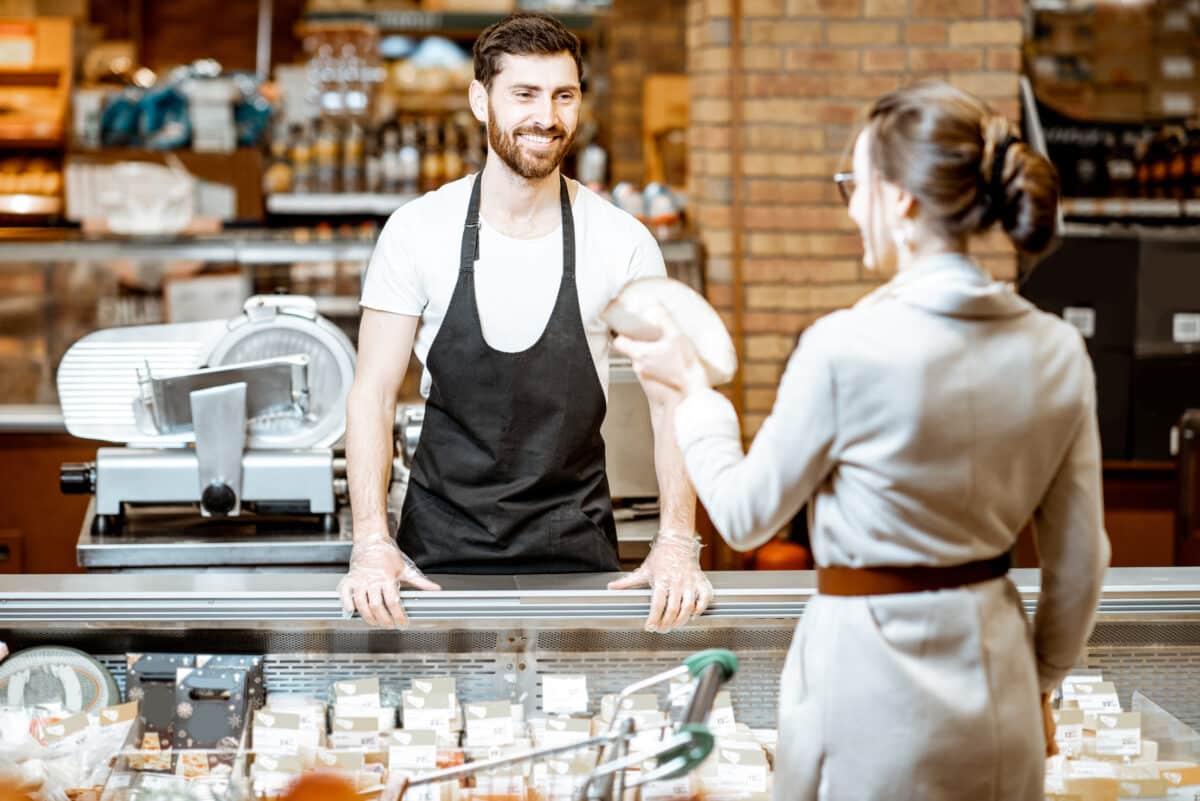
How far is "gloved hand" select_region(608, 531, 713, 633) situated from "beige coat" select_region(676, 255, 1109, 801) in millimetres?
408

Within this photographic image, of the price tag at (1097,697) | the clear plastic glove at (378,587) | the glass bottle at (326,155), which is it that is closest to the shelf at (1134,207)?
the glass bottle at (326,155)

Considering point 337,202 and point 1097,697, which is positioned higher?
point 337,202

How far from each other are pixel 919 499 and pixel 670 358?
317 mm

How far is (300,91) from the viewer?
6.68 m

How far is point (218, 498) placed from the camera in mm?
2729

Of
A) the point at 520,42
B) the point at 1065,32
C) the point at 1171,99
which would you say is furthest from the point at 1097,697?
the point at 1171,99

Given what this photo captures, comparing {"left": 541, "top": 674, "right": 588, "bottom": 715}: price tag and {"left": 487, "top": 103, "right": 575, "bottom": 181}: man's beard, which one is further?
{"left": 487, "top": 103, "right": 575, "bottom": 181}: man's beard

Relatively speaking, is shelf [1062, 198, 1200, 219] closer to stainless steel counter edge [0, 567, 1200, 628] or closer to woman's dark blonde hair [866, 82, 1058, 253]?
stainless steel counter edge [0, 567, 1200, 628]

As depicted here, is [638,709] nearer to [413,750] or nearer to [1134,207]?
[413,750]

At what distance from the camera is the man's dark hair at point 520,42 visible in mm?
2383

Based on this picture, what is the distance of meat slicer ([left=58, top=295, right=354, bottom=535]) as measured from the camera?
2705mm

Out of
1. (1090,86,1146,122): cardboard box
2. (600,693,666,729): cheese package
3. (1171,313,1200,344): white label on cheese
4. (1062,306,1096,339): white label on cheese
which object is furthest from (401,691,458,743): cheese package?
(1090,86,1146,122): cardboard box

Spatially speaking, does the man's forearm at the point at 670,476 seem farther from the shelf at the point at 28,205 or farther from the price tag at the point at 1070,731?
the shelf at the point at 28,205

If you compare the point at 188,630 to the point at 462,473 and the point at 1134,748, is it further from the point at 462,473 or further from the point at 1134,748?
the point at 1134,748
